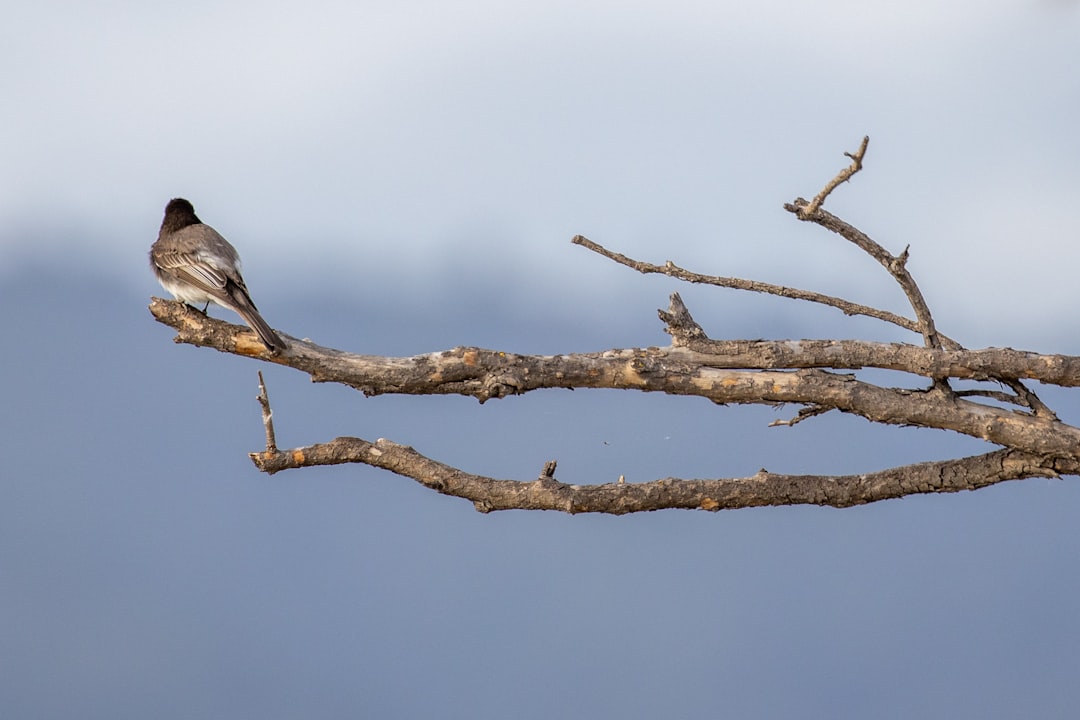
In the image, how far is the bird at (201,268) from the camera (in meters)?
3.97

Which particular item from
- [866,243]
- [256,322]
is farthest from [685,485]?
[256,322]

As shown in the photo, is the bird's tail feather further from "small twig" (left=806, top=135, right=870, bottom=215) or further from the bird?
"small twig" (left=806, top=135, right=870, bottom=215)

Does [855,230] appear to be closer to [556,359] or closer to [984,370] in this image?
[984,370]

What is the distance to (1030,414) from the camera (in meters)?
3.97

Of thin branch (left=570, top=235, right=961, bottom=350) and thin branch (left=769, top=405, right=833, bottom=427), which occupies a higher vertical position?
thin branch (left=570, top=235, right=961, bottom=350)

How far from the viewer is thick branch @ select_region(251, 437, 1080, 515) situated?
3994 mm

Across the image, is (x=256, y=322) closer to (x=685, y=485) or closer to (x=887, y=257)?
(x=685, y=485)

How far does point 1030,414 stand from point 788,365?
0.96m

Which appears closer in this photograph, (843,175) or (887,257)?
(843,175)

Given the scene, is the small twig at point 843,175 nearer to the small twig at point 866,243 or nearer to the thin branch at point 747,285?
the small twig at point 866,243

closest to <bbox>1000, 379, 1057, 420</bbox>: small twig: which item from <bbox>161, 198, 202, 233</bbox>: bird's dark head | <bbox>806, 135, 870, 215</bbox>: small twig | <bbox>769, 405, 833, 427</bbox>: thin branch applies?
<bbox>769, 405, 833, 427</bbox>: thin branch

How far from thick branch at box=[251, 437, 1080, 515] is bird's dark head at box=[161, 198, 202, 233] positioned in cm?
155

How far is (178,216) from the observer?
5031 mm

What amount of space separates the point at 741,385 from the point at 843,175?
881 millimetres
